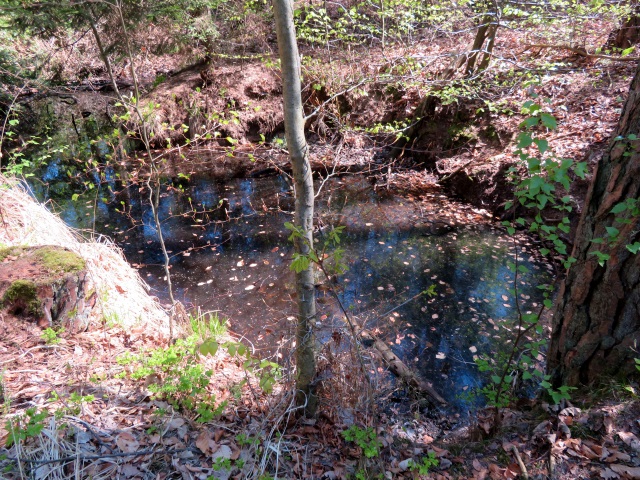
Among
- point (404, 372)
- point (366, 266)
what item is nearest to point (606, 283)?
point (404, 372)

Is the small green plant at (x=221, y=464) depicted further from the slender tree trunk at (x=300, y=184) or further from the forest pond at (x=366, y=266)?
the forest pond at (x=366, y=266)

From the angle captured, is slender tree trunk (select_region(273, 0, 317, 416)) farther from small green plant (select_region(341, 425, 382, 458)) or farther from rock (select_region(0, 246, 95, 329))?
rock (select_region(0, 246, 95, 329))

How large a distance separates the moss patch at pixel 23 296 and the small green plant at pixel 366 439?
2895 mm

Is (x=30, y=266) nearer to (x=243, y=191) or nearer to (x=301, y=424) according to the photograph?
(x=301, y=424)

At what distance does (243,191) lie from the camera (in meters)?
9.41

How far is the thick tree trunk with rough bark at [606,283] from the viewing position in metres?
2.18

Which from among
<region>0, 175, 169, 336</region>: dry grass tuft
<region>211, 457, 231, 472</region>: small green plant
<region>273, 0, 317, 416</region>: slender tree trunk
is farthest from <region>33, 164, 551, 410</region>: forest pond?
<region>211, 457, 231, 472</region>: small green plant

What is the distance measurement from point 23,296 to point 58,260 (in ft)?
1.58

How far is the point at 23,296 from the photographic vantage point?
10.8 ft

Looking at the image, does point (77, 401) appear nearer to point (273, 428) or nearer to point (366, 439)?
point (273, 428)

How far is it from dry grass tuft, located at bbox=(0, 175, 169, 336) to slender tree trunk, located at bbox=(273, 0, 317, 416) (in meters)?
2.11

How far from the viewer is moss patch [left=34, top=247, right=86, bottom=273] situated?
11.7ft

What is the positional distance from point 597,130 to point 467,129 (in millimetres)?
2688

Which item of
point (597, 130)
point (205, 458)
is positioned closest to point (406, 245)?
point (597, 130)
